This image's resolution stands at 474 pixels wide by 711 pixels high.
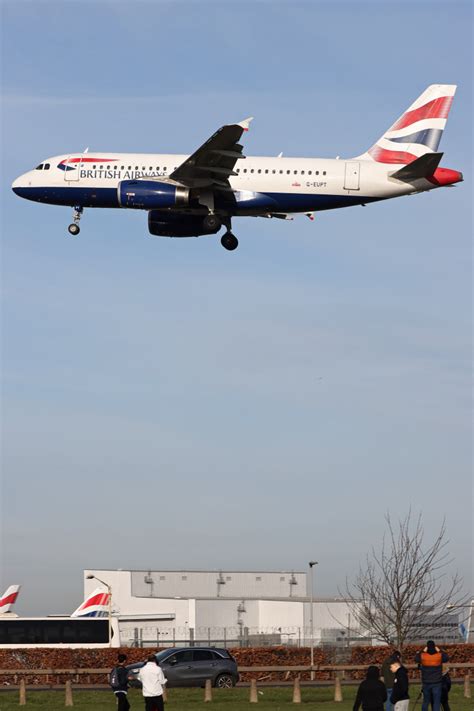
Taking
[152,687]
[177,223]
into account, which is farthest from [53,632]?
[152,687]

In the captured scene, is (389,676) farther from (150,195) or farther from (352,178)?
(352,178)

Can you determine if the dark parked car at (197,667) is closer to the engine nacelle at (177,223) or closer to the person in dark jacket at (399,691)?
the engine nacelle at (177,223)

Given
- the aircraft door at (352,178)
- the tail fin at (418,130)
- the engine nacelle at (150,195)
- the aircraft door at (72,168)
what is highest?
the tail fin at (418,130)

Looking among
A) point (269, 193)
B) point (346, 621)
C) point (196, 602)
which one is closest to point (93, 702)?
point (269, 193)

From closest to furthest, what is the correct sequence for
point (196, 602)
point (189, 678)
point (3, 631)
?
point (189, 678)
point (3, 631)
point (196, 602)

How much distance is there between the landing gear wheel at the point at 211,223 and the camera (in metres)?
54.8

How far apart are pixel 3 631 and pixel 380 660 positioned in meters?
17.1

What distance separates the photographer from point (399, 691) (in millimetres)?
25500

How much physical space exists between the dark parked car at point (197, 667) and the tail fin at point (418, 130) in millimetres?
26419

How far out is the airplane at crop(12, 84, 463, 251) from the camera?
5409 cm

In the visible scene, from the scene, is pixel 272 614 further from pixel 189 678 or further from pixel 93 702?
pixel 93 702

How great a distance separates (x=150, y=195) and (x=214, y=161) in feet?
10.6

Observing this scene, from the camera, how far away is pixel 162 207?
53875 mm

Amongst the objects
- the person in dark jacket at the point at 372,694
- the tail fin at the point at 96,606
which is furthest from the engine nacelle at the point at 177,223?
the person in dark jacket at the point at 372,694
